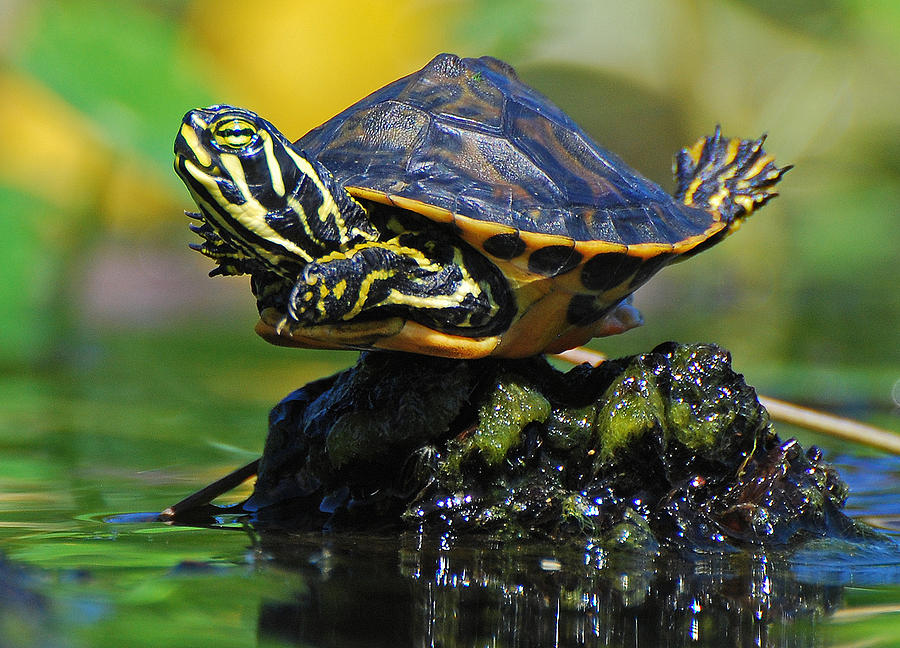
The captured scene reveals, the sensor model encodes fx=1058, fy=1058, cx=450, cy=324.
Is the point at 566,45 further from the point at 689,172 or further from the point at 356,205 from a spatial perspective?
the point at 356,205

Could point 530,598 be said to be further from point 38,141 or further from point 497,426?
point 38,141

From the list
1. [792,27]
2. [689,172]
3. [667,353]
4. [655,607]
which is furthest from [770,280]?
[655,607]

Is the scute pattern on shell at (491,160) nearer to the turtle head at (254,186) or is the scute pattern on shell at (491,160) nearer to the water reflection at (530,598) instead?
the turtle head at (254,186)

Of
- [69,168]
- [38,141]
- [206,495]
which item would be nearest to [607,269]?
[206,495]

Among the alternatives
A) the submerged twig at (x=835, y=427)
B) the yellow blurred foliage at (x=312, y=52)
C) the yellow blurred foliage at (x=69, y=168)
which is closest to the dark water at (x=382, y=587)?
the submerged twig at (x=835, y=427)

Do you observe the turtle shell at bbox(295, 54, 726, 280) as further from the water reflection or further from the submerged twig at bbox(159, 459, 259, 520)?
the submerged twig at bbox(159, 459, 259, 520)

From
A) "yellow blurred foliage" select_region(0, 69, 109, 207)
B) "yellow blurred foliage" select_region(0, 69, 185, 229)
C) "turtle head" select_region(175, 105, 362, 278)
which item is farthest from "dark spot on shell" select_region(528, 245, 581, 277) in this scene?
"yellow blurred foliage" select_region(0, 69, 109, 207)
